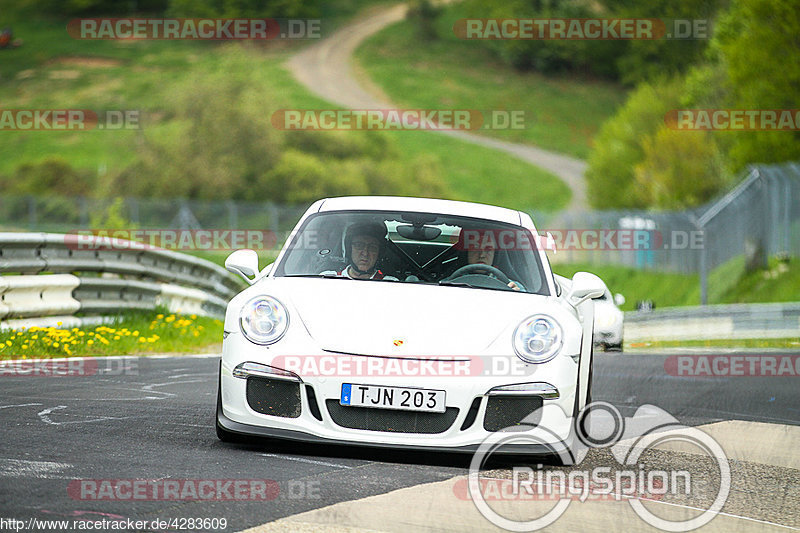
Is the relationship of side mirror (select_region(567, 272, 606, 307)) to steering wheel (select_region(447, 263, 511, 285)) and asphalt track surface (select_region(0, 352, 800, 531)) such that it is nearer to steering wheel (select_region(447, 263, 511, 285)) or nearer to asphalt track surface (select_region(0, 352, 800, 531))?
steering wheel (select_region(447, 263, 511, 285))

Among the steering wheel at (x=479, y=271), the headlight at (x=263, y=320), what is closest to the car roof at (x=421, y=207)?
the steering wheel at (x=479, y=271)

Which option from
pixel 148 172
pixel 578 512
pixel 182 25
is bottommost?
pixel 578 512

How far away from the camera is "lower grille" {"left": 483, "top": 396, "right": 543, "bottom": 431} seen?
6.20 m

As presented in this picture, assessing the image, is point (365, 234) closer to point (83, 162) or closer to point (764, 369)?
point (764, 369)

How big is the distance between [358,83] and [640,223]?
70.5m

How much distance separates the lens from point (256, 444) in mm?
6617

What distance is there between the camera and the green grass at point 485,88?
99.0 meters

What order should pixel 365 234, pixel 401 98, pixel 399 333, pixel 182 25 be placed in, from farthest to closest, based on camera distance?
pixel 182 25, pixel 401 98, pixel 365 234, pixel 399 333

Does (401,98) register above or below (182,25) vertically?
below

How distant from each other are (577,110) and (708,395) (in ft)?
307

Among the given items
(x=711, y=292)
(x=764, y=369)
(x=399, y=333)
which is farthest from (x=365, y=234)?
(x=711, y=292)

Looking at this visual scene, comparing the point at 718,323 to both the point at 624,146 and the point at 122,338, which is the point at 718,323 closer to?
the point at 122,338

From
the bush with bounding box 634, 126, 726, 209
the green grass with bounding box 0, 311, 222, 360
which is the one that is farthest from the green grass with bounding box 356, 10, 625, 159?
the green grass with bounding box 0, 311, 222, 360

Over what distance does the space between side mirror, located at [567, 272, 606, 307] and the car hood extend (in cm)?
34
